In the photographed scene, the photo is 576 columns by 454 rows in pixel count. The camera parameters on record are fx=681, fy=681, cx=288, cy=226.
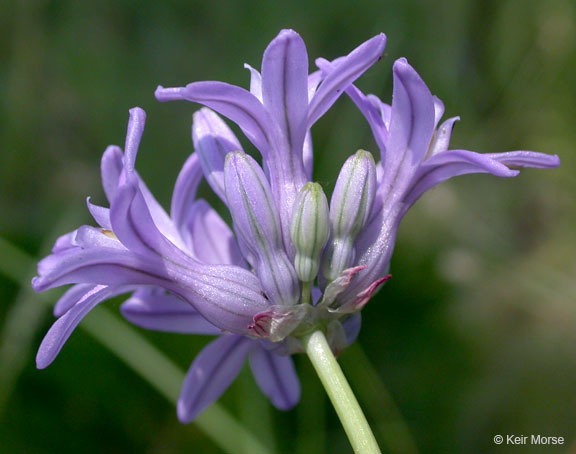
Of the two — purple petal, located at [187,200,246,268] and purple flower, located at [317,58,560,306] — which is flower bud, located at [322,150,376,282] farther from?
purple petal, located at [187,200,246,268]

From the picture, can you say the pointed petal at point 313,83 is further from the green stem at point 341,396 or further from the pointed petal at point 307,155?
the green stem at point 341,396

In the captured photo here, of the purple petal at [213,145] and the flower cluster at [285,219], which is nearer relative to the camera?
the flower cluster at [285,219]

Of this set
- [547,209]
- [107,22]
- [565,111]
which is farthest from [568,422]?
[107,22]

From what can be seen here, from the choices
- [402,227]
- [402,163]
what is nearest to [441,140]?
[402,163]

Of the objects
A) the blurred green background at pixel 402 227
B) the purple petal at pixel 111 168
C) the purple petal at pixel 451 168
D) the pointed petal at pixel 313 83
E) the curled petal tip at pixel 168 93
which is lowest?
the blurred green background at pixel 402 227

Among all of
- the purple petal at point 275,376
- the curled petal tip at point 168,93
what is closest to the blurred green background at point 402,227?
the purple petal at point 275,376

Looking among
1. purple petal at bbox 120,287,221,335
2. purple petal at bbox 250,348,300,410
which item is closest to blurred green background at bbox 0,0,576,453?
purple petal at bbox 250,348,300,410

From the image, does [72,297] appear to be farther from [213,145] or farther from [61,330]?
[213,145]
